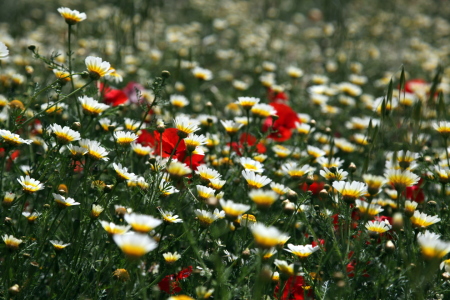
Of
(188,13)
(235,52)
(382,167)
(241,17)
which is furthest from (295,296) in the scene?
(188,13)

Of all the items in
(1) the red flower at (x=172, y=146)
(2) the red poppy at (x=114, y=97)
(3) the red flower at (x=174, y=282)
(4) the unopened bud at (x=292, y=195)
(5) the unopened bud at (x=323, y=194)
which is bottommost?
(3) the red flower at (x=174, y=282)

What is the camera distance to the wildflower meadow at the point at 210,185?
1.49m

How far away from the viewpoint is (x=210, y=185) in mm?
1752

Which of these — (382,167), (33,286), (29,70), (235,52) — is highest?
(235,52)

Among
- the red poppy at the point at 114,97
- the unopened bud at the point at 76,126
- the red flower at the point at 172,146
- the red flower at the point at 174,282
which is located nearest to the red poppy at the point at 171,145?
the red flower at the point at 172,146

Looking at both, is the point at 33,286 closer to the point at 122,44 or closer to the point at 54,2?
the point at 122,44

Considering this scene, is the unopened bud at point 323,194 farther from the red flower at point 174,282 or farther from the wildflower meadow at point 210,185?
the red flower at point 174,282

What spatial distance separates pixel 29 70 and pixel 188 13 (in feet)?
16.8

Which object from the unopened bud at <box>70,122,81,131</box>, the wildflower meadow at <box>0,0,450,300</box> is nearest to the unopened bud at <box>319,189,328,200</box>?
the wildflower meadow at <box>0,0,450,300</box>

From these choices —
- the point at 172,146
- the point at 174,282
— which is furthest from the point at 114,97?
the point at 174,282

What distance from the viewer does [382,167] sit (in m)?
3.09

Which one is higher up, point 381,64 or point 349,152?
point 381,64

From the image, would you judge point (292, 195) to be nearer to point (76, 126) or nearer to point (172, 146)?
point (172, 146)

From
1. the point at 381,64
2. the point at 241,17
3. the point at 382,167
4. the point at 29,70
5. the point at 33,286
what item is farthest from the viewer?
the point at 241,17
